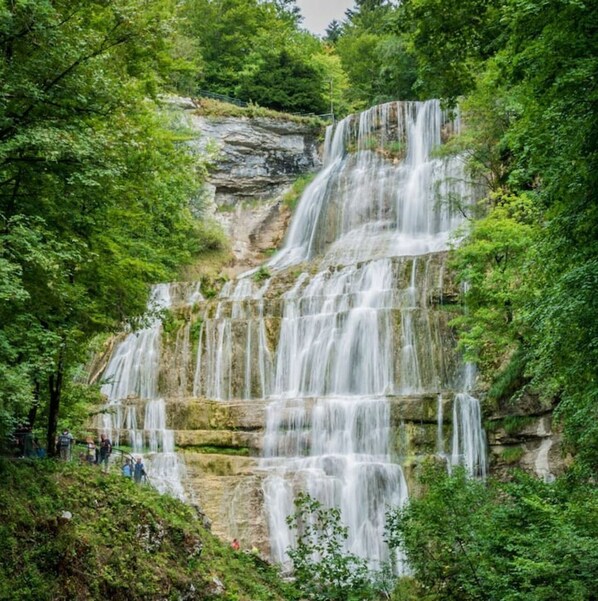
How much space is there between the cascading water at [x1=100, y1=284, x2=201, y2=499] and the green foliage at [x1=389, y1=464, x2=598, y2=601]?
6077mm

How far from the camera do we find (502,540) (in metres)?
9.88

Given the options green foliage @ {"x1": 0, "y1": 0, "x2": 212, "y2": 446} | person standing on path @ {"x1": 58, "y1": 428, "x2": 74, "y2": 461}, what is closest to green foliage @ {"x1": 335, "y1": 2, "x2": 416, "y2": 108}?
green foliage @ {"x1": 0, "y1": 0, "x2": 212, "y2": 446}

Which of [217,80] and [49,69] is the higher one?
[217,80]

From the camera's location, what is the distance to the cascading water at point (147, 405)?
692 inches

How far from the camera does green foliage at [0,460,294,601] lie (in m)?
8.21

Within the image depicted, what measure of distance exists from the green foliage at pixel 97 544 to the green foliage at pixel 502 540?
8.95 ft

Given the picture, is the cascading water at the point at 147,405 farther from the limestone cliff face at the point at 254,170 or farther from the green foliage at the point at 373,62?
the green foliage at the point at 373,62

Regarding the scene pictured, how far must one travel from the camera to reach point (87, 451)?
16.2 metres

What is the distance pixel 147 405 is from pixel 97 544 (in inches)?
486

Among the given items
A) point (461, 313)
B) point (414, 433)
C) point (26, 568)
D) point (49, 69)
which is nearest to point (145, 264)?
point (49, 69)

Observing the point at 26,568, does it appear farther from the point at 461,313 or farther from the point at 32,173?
the point at 461,313

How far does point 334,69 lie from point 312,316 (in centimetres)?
2747

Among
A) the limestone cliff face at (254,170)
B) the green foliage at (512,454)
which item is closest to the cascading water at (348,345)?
the green foliage at (512,454)

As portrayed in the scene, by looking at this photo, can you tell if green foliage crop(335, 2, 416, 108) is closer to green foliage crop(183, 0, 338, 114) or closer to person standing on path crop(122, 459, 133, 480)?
green foliage crop(183, 0, 338, 114)
